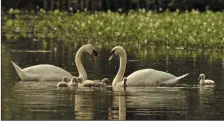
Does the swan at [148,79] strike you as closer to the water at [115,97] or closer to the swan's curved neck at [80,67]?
the water at [115,97]

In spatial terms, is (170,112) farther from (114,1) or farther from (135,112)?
(114,1)

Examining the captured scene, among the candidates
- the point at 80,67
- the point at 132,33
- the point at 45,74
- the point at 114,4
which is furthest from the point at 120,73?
the point at 114,4

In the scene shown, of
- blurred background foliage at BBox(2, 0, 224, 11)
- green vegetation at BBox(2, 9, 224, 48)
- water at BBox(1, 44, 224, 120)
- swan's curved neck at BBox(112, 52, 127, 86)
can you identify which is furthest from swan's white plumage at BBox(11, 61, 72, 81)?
blurred background foliage at BBox(2, 0, 224, 11)

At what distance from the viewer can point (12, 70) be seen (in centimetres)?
2025

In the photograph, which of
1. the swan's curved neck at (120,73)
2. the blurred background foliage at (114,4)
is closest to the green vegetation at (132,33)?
the swan's curved neck at (120,73)

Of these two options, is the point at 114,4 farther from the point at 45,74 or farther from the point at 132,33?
the point at 45,74

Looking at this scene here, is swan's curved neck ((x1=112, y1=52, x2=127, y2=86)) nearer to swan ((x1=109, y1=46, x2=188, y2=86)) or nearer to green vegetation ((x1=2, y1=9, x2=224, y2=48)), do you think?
swan ((x1=109, y1=46, x2=188, y2=86))

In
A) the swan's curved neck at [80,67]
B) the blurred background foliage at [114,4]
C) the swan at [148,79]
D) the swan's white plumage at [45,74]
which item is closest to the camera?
the swan at [148,79]

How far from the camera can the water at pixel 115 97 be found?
1361cm

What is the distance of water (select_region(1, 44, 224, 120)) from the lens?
1361cm

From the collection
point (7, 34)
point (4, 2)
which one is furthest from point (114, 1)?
point (7, 34)

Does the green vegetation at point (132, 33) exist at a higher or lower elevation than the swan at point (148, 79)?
higher

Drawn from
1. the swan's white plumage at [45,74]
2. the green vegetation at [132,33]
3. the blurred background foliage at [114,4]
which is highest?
the blurred background foliage at [114,4]

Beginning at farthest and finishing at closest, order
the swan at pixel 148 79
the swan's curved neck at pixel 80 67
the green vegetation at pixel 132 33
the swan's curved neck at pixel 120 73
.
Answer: the green vegetation at pixel 132 33 < the swan's curved neck at pixel 80 67 < the swan's curved neck at pixel 120 73 < the swan at pixel 148 79
